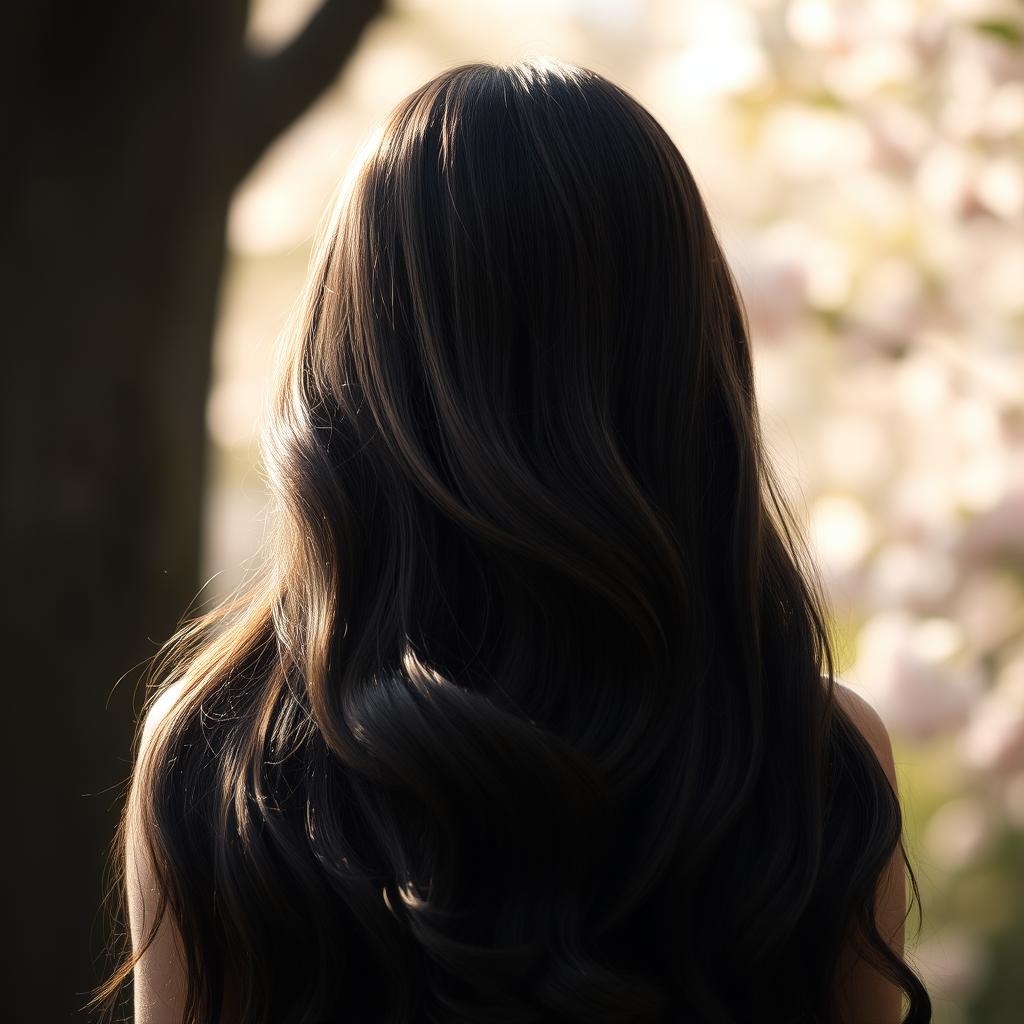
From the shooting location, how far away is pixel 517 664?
3.14 ft

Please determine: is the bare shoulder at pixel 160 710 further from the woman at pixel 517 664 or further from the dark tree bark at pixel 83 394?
the dark tree bark at pixel 83 394

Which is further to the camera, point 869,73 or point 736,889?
point 869,73

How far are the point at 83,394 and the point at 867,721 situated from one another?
4.96 ft

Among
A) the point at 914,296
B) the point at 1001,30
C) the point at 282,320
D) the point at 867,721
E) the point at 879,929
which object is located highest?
the point at 1001,30

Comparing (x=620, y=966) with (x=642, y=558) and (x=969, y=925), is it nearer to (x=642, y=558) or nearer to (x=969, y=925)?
(x=642, y=558)

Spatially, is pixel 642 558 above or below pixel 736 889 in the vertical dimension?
above

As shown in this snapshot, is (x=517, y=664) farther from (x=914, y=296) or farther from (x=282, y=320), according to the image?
(x=914, y=296)

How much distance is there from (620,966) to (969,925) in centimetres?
472

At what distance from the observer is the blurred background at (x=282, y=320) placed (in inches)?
80.6

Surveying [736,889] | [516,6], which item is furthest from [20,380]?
[516,6]

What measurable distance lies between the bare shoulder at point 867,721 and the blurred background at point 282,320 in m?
0.41

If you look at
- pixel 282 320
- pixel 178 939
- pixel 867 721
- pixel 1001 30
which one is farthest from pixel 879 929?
pixel 1001 30

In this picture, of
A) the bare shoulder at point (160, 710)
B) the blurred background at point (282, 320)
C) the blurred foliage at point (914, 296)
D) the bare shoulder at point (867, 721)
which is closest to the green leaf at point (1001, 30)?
the blurred background at point (282, 320)

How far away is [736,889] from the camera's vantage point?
0.95 meters
